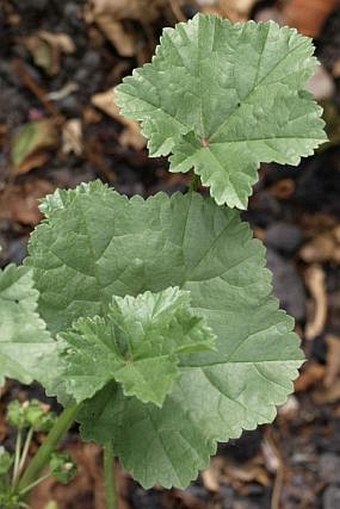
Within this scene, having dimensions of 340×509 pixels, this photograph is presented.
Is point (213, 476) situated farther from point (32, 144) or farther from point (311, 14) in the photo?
point (311, 14)

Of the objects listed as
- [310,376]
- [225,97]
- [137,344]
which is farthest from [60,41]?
[137,344]

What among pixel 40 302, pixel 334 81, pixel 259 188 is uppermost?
pixel 40 302

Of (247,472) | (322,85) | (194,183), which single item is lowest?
(247,472)

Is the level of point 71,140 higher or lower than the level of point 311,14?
lower

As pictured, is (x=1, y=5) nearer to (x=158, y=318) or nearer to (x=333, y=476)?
(x=333, y=476)

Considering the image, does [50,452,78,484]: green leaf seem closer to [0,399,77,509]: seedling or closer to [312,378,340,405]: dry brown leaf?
[0,399,77,509]: seedling

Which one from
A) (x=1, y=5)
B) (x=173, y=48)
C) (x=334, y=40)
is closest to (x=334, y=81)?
→ (x=334, y=40)
